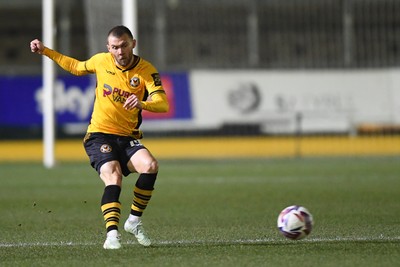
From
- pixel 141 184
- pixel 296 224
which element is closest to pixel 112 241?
pixel 141 184

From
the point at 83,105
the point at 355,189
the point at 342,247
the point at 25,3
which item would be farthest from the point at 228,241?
the point at 25,3

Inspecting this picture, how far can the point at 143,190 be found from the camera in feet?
28.2

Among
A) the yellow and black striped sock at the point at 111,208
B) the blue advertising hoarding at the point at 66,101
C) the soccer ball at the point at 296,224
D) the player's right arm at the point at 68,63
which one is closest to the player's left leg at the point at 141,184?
the yellow and black striped sock at the point at 111,208

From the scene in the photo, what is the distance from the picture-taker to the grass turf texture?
771cm

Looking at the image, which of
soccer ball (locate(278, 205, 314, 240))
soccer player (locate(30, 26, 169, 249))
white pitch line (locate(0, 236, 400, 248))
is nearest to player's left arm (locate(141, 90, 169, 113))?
soccer player (locate(30, 26, 169, 249))

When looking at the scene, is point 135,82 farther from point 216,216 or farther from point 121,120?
point 216,216

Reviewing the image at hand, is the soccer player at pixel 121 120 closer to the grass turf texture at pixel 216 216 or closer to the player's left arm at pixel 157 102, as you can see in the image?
the player's left arm at pixel 157 102

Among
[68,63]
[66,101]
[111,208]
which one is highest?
[68,63]

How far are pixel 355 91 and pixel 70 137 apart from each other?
6.83 m

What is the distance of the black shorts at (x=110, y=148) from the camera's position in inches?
335

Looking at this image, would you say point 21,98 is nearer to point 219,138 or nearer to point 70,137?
point 70,137

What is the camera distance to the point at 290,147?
77.3 ft

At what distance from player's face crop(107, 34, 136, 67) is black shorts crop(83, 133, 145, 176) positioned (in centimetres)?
70

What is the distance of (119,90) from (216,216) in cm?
317
